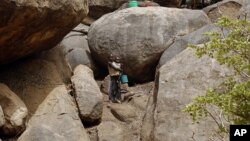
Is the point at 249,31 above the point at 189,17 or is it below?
above

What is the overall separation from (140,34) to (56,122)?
681 centimetres

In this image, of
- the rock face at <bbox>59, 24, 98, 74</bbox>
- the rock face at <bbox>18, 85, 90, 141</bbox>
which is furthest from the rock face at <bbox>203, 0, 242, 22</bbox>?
the rock face at <bbox>18, 85, 90, 141</bbox>

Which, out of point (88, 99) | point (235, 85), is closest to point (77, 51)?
point (88, 99)

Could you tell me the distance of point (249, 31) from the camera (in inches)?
303

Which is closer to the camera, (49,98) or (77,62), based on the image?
(49,98)

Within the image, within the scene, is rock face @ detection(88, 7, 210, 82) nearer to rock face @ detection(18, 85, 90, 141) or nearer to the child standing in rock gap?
the child standing in rock gap

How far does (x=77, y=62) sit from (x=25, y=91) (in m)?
5.09

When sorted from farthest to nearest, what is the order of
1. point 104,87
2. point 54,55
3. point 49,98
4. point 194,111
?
1. point 104,87
2. point 54,55
3. point 49,98
4. point 194,111

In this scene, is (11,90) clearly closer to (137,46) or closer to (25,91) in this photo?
(25,91)

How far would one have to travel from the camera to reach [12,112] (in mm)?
12812

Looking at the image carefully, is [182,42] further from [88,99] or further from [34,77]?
[34,77]

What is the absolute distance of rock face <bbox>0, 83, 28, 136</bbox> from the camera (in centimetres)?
1259

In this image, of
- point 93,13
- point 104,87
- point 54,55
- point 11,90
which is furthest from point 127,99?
point 93,13

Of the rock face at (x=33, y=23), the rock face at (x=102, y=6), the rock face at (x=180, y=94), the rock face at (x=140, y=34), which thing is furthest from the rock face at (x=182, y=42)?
the rock face at (x=102, y=6)
